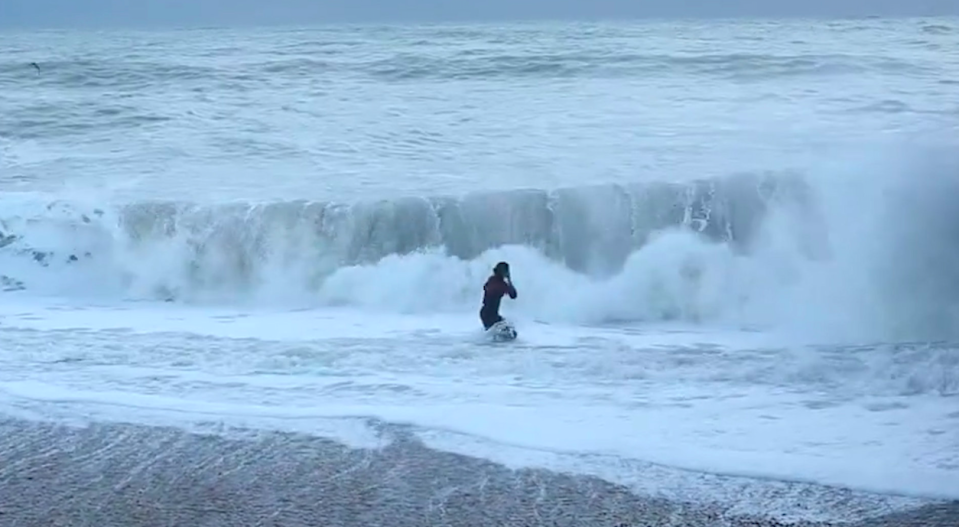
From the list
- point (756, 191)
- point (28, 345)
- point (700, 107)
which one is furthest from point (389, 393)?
point (700, 107)

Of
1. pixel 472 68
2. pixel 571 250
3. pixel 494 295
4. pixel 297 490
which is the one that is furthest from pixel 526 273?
pixel 472 68

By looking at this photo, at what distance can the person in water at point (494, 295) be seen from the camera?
11.6 m

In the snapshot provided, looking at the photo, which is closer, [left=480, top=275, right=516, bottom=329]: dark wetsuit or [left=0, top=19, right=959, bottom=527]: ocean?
[left=0, top=19, right=959, bottom=527]: ocean

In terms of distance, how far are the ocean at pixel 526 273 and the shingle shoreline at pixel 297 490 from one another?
3.4 inches

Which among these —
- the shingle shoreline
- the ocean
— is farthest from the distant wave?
the shingle shoreline

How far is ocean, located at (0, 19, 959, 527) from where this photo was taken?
7996mm

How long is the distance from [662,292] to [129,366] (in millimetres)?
6187

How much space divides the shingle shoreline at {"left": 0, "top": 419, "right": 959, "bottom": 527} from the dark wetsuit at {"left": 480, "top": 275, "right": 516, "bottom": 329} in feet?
12.4

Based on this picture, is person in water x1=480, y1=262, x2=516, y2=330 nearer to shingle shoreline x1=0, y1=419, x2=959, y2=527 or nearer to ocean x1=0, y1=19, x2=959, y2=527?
ocean x1=0, y1=19, x2=959, y2=527

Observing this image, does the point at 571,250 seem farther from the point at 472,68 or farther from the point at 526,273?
the point at 472,68

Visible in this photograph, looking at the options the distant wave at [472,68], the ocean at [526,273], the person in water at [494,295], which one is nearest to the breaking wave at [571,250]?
the ocean at [526,273]

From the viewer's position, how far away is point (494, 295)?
1170 cm

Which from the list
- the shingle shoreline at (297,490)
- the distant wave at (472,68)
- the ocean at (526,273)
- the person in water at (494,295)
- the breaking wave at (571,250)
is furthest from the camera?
the distant wave at (472,68)

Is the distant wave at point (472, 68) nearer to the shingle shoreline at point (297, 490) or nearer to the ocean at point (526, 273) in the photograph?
the ocean at point (526, 273)
